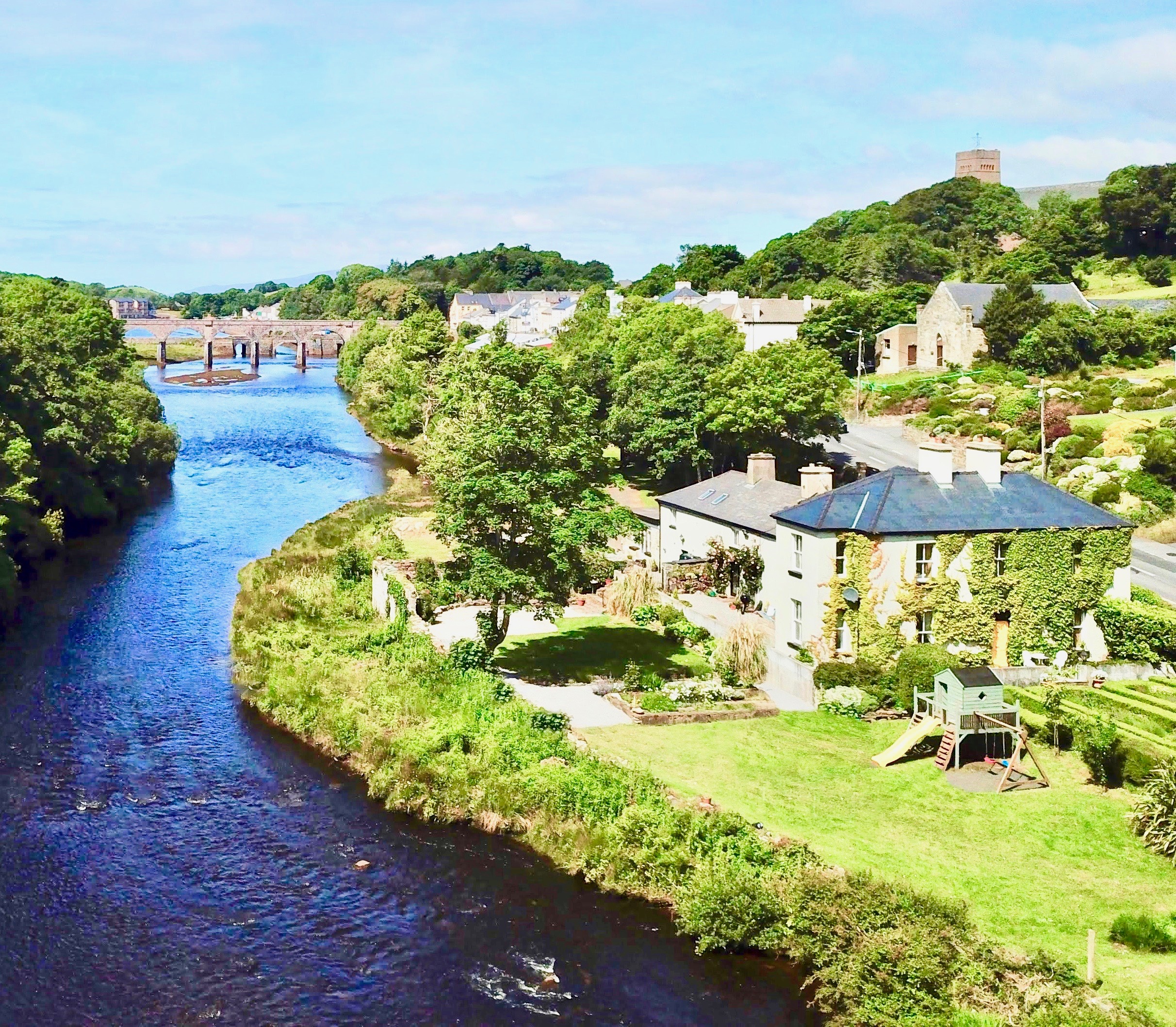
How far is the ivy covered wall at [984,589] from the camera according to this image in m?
38.5

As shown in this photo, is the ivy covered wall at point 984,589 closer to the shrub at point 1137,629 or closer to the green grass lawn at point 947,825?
the shrub at point 1137,629

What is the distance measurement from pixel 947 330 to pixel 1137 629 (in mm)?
62725

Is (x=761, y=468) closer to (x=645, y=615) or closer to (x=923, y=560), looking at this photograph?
(x=645, y=615)

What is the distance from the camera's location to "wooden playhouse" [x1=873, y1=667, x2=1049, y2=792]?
103ft

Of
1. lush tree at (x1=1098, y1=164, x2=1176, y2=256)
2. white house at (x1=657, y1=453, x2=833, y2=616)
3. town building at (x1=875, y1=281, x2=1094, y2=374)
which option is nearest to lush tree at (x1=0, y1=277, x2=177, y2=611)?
white house at (x1=657, y1=453, x2=833, y2=616)

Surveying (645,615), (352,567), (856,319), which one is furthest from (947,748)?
(856,319)

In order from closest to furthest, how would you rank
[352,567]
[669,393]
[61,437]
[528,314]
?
[352,567] < [61,437] < [669,393] < [528,314]

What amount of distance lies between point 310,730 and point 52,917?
1082 cm

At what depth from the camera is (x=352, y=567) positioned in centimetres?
5262

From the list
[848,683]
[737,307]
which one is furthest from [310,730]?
[737,307]

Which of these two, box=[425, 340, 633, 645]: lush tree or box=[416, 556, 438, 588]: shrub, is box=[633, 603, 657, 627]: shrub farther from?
box=[416, 556, 438, 588]: shrub

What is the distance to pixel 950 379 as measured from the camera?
9081 centimetres

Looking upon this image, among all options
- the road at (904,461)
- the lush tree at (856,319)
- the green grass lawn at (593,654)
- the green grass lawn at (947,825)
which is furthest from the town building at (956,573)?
the lush tree at (856,319)

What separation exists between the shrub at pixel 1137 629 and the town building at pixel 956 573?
0.44 m
